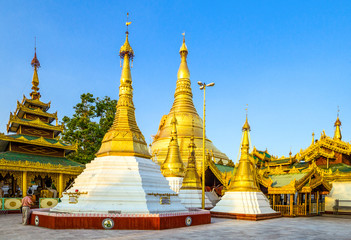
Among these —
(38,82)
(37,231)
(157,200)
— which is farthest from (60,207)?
(38,82)

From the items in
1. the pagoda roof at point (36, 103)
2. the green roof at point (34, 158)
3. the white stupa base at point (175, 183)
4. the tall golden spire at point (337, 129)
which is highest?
the pagoda roof at point (36, 103)

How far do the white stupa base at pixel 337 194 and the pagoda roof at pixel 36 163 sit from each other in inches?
870

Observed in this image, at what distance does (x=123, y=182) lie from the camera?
1412 centimetres

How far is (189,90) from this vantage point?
43.1m

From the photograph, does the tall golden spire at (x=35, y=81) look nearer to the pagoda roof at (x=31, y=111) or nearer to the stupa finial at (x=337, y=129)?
the pagoda roof at (x=31, y=111)

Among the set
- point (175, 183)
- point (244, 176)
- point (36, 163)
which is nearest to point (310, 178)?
point (244, 176)

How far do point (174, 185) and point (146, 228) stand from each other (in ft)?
43.0

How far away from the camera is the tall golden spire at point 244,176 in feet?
65.7

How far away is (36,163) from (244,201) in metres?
17.0

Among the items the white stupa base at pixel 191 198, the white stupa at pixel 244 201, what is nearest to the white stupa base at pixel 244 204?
the white stupa at pixel 244 201

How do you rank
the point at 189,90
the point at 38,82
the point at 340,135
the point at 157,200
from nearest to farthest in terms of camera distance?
the point at 157,200, the point at 38,82, the point at 340,135, the point at 189,90

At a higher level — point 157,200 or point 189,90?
point 189,90

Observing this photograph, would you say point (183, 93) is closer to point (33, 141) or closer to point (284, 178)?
point (33, 141)

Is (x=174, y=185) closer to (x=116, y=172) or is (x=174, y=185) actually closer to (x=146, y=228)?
(x=116, y=172)
